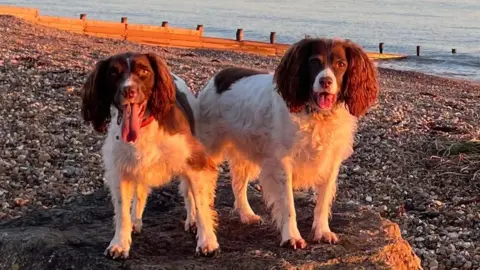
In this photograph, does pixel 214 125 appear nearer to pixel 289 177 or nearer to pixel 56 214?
pixel 289 177

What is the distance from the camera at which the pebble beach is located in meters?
7.59

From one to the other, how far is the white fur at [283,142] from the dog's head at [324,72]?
10cm

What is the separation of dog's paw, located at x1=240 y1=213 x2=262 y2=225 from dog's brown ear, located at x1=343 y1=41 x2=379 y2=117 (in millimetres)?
1316

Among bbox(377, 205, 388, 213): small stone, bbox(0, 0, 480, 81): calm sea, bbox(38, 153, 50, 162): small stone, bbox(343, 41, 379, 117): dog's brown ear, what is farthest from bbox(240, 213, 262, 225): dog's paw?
bbox(0, 0, 480, 81): calm sea

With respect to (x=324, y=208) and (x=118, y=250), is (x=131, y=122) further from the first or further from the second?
(x=324, y=208)

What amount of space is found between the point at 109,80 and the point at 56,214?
1.80m

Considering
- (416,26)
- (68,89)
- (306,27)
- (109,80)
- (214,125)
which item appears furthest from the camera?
(416,26)

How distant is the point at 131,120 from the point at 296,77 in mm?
1205

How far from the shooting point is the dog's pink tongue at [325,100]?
479 cm

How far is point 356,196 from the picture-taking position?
28.6 feet

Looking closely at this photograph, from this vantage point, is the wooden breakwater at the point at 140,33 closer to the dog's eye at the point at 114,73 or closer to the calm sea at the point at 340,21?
the calm sea at the point at 340,21

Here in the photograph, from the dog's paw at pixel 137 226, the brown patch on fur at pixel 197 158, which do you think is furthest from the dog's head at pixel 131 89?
the dog's paw at pixel 137 226

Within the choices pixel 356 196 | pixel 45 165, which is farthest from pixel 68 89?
pixel 356 196

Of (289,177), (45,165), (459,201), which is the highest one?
(289,177)
